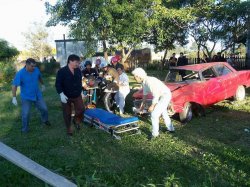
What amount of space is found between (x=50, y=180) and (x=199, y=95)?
20.1 ft

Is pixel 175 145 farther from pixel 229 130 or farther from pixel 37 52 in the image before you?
pixel 37 52

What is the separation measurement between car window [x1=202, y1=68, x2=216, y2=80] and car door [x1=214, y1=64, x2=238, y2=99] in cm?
19

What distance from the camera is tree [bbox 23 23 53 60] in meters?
58.1

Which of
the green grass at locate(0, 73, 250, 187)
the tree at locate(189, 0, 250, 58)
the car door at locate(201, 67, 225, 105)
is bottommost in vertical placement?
the green grass at locate(0, 73, 250, 187)

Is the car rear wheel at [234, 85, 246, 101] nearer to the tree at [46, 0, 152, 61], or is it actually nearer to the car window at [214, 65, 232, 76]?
the car window at [214, 65, 232, 76]

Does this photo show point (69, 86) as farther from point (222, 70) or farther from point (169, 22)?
point (169, 22)

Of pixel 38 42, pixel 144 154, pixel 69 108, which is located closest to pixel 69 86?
pixel 69 108

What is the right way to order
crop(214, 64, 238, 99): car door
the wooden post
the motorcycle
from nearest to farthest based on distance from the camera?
the wooden post, crop(214, 64, 238, 99): car door, the motorcycle

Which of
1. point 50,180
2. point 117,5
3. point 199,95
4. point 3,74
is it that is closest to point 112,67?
point 199,95

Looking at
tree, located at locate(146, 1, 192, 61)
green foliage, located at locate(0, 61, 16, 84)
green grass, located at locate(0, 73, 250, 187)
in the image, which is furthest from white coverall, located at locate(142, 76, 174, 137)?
green foliage, located at locate(0, 61, 16, 84)

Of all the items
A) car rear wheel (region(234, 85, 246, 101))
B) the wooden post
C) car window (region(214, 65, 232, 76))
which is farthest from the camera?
car rear wheel (region(234, 85, 246, 101))

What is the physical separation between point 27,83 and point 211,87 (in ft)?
15.6

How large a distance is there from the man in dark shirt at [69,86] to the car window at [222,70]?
4.41 meters

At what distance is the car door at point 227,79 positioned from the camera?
10.0 metres
